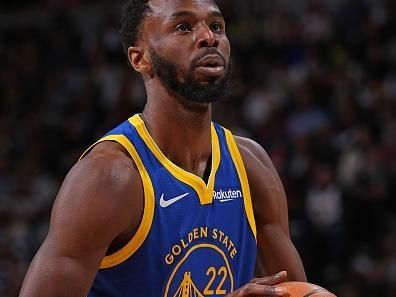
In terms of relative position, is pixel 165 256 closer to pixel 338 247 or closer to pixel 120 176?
pixel 120 176

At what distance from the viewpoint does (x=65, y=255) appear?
118 inches

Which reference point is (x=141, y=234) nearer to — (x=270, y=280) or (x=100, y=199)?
(x=100, y=199)

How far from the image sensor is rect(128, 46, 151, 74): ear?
3518 mm

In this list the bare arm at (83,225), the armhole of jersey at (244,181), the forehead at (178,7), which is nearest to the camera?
the bare arm at (83,225)

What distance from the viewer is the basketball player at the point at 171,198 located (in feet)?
9.96

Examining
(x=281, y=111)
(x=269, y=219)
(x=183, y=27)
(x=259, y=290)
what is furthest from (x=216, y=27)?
(x=281, y=111)

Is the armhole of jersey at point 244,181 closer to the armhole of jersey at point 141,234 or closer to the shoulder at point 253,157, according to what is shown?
the shoulder at point 253,157

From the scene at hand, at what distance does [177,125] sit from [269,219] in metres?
0.58

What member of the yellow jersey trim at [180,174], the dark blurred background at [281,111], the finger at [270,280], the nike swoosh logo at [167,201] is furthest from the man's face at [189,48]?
the dark blurred background at [281,111]

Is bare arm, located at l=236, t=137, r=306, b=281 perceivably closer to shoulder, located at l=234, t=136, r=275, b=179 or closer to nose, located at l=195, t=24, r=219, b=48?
shoulder, located at l=234, t=136, r=275, b=179

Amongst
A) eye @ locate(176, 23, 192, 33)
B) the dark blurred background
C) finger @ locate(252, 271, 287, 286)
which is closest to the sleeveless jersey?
finger @ locate(252, 271, 287, 286)

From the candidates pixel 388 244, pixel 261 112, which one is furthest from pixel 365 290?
pixel 261 112

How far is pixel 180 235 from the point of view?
129 inches

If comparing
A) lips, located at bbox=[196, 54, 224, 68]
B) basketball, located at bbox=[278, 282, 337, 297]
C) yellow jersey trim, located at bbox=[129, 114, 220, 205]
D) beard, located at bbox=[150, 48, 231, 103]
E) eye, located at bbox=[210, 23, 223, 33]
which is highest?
eye, located at bbox=[210, 23, 223, 33]
